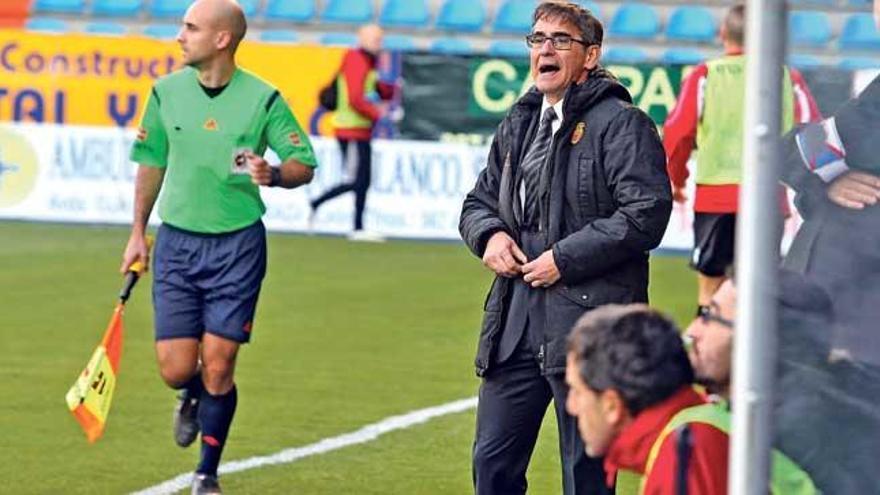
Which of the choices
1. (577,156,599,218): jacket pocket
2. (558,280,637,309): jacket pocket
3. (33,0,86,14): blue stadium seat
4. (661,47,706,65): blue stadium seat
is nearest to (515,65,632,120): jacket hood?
(577,156,599,218): jacket pocket

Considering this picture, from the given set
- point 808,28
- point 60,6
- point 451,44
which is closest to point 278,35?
point 451,44

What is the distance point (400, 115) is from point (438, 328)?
675 cm

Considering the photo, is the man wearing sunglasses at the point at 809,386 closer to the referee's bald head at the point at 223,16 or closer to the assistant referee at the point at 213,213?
the assistant referee at the point at 213,213

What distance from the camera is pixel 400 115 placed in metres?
20.7

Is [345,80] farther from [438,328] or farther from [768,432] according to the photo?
[768,432]

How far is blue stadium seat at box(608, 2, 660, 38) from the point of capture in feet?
84.9

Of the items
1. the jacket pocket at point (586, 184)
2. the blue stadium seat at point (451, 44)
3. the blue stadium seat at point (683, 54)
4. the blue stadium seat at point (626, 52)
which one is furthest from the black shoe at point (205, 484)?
the blue stadium seat at point (451, 44)

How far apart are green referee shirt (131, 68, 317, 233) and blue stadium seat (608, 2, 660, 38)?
17378 mm

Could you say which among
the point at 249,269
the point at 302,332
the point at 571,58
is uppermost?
the point at 571,58

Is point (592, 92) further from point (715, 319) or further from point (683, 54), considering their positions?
point (683, 54)

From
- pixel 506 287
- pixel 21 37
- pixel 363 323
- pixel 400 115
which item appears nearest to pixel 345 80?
pixel 400 115

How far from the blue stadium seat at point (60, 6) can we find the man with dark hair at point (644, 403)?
22.7 metres

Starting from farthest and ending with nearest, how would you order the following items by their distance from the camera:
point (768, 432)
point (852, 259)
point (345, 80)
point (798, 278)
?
1. point (345, 80)
2. point (852, 259)
3. point (798, 278)
4. point (768, 432)

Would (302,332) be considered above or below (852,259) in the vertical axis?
below
